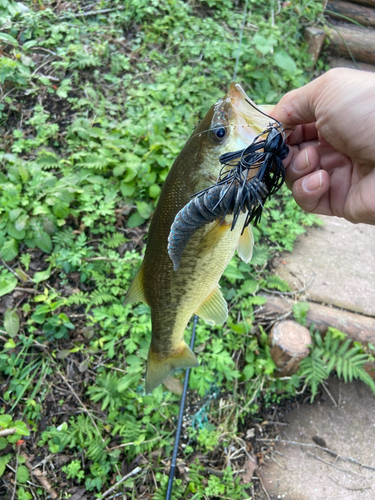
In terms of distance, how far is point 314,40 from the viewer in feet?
17.4

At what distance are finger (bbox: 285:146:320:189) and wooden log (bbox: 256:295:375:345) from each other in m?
1.59

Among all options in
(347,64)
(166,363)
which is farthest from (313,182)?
(347,64)

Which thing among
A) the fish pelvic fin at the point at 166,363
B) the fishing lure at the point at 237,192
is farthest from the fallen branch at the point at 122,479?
the fishing lure at the point at 237,192

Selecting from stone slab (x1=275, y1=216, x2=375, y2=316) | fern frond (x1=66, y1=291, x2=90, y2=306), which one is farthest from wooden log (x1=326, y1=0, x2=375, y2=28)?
fern frond (x1=66, y1=291, x2=90, y2=306)

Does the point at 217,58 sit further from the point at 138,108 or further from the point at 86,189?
the point at 86,189

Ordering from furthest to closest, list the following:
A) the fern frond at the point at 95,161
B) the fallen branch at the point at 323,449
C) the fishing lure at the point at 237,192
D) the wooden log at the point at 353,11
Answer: the wooden log at the point at 353,11 < the fern frond at the point at 95,161 < the fallen branch at the point at 323,449 < the fishing lure at the point at 237,192

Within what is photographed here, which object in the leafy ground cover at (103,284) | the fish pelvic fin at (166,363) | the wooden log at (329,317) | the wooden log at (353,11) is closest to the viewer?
the fish pelvic fin at (166,363)

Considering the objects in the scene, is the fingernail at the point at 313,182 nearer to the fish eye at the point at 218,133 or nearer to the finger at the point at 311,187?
the finger at the point at 311,187

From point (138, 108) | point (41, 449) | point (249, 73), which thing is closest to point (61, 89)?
point (138, 108)

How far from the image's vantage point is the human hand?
1.73 meters

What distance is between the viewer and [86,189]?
11.8 ft

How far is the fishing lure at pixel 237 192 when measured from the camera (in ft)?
4.74

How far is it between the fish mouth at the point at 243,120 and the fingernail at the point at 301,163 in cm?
41

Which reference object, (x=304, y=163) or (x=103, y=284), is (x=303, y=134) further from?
(x=103, y=284)
